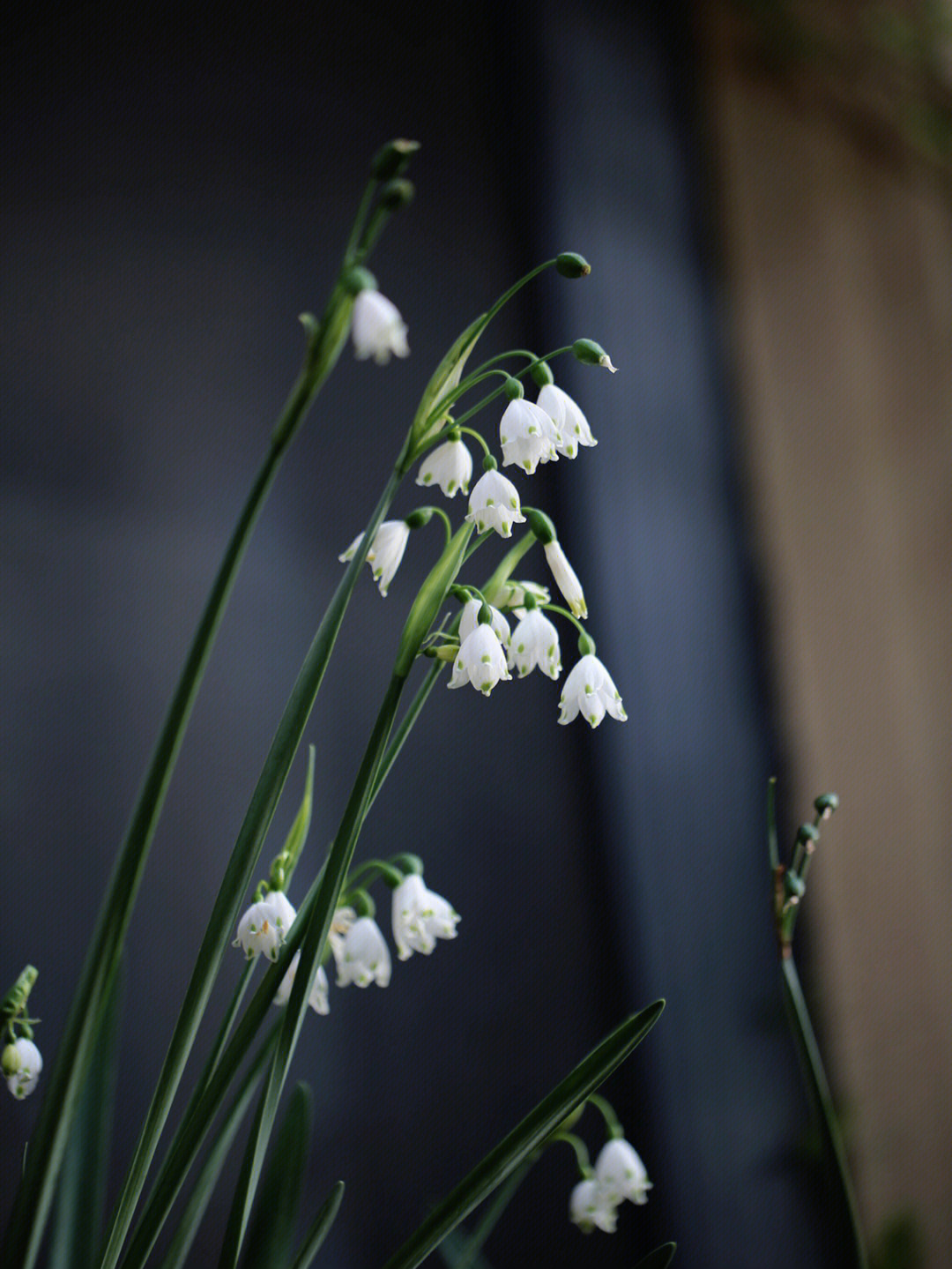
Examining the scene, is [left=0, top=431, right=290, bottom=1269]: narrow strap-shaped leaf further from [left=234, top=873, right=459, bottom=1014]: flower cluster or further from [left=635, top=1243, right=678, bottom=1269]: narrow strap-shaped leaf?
[left=635, top=1243, right=678, bottom=1269]: narrow strap-shaped leaf

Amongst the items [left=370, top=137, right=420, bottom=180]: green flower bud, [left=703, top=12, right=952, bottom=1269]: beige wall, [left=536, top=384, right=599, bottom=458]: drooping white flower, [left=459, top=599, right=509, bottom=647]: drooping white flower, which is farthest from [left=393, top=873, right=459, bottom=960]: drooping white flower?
[left=703, top=12, right=952, bottom=1269]: beige wall

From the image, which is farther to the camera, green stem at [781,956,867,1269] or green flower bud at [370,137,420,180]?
green stem at [781,956,867,1269]

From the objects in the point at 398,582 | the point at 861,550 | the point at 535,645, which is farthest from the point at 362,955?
the point at 861,550

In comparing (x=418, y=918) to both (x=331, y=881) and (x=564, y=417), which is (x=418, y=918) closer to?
(x=331, y=881)

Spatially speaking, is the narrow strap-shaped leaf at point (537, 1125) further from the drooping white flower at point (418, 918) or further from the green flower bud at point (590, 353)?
the green flower bud at point (590, 353)

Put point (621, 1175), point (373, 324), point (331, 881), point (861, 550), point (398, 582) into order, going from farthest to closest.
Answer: point (861, 550)
point (398, 582)
point (621, 1175)
point (331, 881)
point (373, 324)
